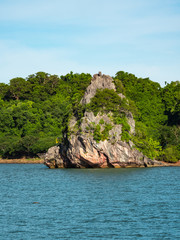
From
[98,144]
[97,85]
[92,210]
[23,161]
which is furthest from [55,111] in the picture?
[92,210]

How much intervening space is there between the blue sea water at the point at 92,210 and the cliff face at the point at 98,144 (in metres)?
15.7

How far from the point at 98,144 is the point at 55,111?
208ft

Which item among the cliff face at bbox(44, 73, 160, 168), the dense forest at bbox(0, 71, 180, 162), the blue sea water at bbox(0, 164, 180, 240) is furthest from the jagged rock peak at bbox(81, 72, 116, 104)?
the blue sea water at bbox(0, 164, 180, 240)

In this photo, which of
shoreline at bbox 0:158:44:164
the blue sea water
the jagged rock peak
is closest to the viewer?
the blue sea water

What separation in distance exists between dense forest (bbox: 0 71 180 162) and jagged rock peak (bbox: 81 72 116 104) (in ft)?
7.37

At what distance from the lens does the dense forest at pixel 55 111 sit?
97938mm

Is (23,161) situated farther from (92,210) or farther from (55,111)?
(92,210)

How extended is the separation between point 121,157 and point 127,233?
1703 inches

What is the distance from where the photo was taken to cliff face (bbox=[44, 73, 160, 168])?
6781 cm

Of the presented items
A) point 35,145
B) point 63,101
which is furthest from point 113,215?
point 63,101

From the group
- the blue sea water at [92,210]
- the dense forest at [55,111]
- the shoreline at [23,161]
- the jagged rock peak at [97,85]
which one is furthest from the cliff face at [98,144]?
the shoreline at [23,161]

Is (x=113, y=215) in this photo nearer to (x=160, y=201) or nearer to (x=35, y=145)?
(x=160, y=201)

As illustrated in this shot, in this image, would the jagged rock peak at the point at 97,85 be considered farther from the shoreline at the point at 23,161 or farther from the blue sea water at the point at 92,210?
the shoreline at the point at 23,161

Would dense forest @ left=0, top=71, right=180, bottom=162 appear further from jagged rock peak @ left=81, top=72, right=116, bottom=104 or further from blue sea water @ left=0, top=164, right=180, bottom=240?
blue sea water @ left=0, top=164, right=180, bottom=240
